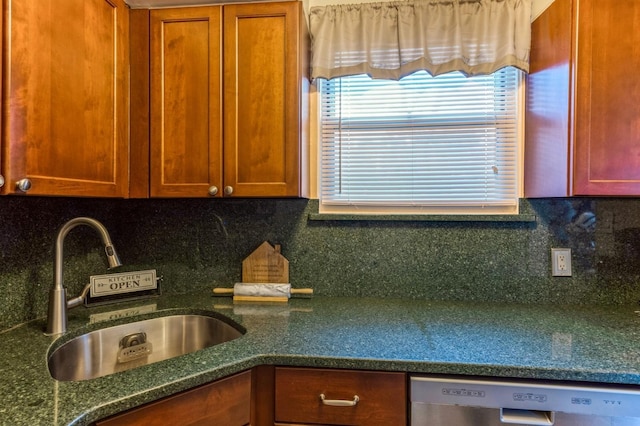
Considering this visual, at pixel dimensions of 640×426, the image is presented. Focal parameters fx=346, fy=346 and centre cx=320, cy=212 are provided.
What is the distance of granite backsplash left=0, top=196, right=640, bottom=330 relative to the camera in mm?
1504

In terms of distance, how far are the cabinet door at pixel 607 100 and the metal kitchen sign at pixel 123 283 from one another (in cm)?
182

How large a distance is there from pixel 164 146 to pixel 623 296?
207 centimetres

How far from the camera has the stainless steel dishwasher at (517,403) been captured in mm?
913

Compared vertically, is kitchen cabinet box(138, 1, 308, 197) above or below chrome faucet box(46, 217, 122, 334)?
above

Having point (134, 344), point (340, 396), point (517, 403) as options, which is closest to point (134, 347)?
point (134, 344)

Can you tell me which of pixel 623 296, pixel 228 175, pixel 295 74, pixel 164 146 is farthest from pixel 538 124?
pixel 164 146

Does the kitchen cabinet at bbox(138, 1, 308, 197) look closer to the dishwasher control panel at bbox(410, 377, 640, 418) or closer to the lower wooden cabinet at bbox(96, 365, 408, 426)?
the lower wooden cabinet at bbox(96, 365, 408, 426)

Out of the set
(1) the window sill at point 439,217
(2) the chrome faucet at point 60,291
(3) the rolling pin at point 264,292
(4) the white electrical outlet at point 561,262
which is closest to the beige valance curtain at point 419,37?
(1) the window sill at point 439,217

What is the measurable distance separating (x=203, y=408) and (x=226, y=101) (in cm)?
109

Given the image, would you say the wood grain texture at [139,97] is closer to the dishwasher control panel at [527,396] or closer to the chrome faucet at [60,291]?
the chrome faucet at [60,291]

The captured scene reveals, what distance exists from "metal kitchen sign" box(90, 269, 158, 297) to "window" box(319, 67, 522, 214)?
89cm

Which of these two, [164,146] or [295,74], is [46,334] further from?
[295,74]

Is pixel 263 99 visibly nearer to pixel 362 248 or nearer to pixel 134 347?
pixel 362 248

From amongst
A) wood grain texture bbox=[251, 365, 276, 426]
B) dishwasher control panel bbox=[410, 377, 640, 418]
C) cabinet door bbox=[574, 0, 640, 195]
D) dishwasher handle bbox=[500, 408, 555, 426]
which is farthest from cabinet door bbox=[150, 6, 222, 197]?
cabinet door bbox=[574, 0, 640, 195]
